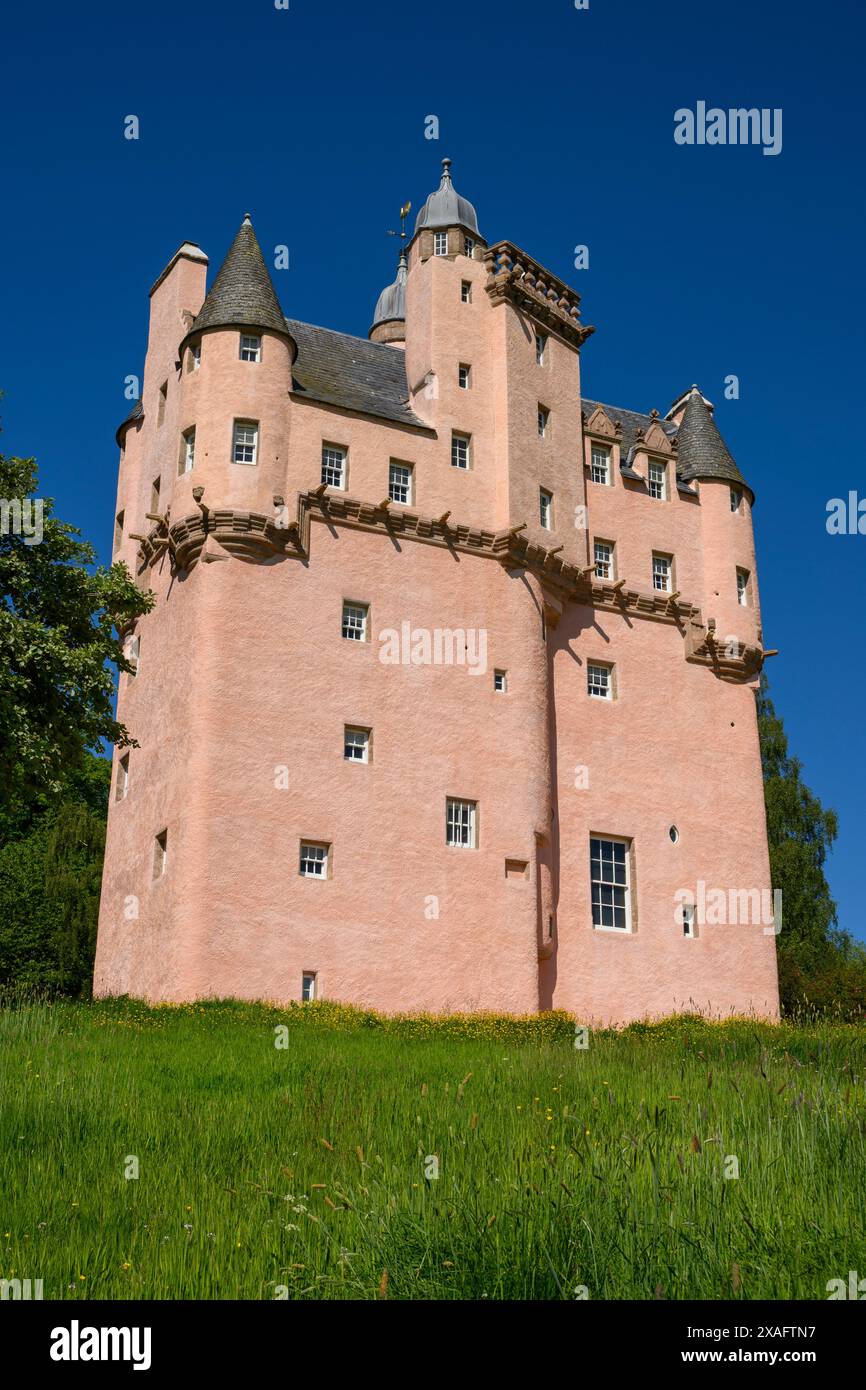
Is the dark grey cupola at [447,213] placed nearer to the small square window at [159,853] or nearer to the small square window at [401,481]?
the small square window at [401,481]

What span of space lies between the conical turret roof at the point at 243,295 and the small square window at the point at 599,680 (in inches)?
523

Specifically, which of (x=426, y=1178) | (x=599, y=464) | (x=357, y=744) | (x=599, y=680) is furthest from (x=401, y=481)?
(x=426, y=1178)

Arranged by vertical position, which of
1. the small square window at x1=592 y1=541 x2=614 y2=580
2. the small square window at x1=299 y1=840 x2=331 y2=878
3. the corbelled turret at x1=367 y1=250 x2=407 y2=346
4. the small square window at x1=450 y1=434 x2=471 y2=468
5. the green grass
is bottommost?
the green grass

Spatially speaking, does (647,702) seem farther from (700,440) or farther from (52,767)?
(52,767)

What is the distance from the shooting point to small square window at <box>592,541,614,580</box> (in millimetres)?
42188

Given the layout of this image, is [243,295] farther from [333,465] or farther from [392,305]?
[392,305]

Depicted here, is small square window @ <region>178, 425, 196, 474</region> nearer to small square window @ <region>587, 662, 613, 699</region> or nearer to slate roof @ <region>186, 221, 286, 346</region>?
slate roof @ <region>186, 221, 286, 346</region>

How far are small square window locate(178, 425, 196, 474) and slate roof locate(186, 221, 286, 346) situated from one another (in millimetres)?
2928

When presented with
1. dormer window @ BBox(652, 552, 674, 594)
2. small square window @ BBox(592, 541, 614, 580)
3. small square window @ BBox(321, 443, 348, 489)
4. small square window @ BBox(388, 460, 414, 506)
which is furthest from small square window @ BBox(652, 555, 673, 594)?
small square window @ BBox(321, 443, 348, 489)

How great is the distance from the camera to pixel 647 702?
4128cm

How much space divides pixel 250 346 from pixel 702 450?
17.0 metres

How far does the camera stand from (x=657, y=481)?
44812 mm

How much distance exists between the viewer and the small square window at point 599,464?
43.2 meters
